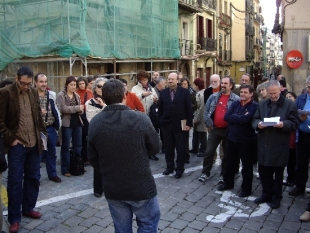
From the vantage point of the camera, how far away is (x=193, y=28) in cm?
2689

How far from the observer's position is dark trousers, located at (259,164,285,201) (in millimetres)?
5225

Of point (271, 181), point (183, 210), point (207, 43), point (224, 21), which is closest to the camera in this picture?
point (183, 210)

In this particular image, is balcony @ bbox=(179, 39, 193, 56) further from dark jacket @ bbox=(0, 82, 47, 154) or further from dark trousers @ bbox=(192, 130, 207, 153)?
dark jacket @ bbox=(0, 82, 47, 154)

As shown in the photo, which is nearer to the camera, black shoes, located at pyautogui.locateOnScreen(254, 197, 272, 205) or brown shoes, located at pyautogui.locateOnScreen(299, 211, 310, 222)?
brown shoes, located at pyautogui.locateOnScreen(299, 211, 310, 222)

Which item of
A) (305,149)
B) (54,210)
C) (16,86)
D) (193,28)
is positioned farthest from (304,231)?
(193,28)

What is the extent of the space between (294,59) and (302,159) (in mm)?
8250

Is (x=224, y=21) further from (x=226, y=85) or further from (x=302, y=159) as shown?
(x=302, y=159)

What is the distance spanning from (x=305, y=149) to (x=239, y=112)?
110 centimetres

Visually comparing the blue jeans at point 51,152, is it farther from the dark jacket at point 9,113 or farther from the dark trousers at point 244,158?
the dark trousers at point 244,158

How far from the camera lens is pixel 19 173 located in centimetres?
438

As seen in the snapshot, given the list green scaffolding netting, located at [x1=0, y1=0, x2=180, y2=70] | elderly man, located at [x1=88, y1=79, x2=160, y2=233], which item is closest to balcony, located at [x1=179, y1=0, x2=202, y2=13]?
green scaffolding netting, located at [x1=0, y1=0, x2=180, y2=70]

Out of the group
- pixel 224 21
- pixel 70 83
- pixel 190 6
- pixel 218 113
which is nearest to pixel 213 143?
pixel 218 113

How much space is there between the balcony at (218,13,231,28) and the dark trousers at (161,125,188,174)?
28.6 meters

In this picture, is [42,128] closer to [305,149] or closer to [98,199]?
[98,199]
